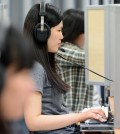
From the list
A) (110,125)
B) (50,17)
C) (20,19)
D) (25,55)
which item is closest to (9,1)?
(20,19)

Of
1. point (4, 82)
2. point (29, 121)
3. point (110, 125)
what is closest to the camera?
point (4, 82)

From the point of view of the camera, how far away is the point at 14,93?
23.9 inches

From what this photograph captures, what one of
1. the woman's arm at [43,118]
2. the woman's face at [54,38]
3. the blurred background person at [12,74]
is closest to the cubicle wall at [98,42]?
the woman's face at [54,38]

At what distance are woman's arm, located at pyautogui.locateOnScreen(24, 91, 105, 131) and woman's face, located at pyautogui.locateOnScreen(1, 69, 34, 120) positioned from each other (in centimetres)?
84

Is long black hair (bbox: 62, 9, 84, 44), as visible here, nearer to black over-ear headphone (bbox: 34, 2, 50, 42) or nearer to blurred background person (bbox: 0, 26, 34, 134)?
black over-ear headphone (bbox: 34, 2, 50, 42)

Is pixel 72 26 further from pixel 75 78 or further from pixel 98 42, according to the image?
pixel 98 42

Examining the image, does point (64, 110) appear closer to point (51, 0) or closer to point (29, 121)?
point (29, 121)

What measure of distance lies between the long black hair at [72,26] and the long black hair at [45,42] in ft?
3.06

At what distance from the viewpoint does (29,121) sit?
151 cm

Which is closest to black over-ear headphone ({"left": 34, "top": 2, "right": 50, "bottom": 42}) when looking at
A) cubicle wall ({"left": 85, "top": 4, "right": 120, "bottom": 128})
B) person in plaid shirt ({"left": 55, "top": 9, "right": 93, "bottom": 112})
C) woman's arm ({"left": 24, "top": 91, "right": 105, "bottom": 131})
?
woman's arm ({"left": 24, "top": 91, "right": 105, "bottom": 131})

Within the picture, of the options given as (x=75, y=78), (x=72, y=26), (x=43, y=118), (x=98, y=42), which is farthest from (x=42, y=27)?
(x=72, y=26)

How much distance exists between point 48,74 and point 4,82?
40.5 inches

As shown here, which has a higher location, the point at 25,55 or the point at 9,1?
the point at 9,1

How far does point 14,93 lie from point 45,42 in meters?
1.07
